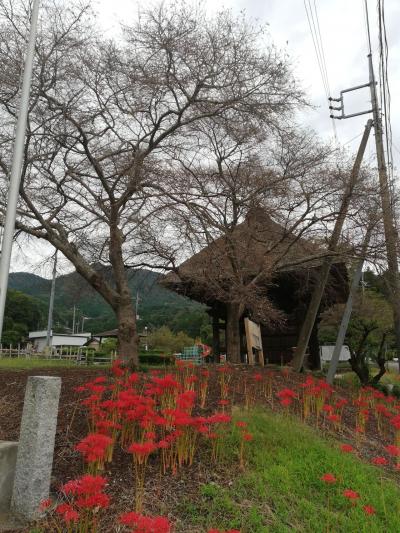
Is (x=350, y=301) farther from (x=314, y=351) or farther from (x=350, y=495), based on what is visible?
(x=314, y=351)

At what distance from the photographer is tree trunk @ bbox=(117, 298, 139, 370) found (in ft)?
27.0

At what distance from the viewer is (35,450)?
345 cm

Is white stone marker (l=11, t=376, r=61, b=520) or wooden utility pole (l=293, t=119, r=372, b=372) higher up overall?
wooden utility pole (l=293, t=119, r=372, b=372)

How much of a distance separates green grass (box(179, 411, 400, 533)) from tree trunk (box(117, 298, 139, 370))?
12.6ft

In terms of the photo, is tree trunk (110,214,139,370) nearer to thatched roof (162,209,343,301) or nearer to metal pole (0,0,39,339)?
thatched roof (162,209,343,301)

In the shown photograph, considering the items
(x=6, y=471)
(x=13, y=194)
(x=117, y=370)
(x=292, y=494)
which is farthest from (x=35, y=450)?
(x=13, y=194)

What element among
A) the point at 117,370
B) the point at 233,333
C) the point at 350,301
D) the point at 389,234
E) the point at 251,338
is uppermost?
the point at 389,234

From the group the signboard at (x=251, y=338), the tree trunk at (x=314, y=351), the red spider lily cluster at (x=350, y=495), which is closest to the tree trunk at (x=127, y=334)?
the signboard at (x=251, y=338)

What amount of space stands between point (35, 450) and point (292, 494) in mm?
2027

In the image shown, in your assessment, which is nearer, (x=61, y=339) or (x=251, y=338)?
(x=251, y=338)

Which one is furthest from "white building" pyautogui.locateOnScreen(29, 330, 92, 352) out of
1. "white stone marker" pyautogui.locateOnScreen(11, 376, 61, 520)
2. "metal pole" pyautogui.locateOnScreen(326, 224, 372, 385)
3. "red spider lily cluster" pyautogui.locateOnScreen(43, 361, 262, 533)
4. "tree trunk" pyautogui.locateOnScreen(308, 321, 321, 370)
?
"white stone marker" pyautogui.locateOnScreen(11, 376, 61, 520)

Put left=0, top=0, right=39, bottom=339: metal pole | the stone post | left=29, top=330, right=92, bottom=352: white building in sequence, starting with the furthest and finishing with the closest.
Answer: left=29, top=330, right=92, bottom=352: white building, left=0, top=0, right=39, bottom=339: metal pole, the stone post

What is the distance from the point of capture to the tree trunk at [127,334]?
824 cm

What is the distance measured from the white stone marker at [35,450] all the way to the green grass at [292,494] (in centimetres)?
106
